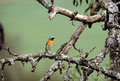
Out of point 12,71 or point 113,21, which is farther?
point 12,71

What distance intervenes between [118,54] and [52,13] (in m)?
1.00

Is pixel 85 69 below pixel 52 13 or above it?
below

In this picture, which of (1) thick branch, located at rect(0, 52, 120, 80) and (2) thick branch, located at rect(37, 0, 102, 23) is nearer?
(1) thick branch, located at rect(0, 52, 120, 80)

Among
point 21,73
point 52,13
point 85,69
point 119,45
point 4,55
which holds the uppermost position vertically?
point 52,13

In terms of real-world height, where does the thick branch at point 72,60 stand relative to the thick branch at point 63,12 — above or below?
below

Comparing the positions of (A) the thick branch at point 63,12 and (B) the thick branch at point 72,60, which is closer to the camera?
(B) the thick branch at point 72,60

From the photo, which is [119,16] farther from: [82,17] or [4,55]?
[4,55]

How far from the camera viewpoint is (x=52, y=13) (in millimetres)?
4652

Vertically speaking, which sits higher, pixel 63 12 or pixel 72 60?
pixel 63 12

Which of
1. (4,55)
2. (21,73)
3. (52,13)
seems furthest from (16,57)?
(21,73)

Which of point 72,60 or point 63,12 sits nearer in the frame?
point 72,60

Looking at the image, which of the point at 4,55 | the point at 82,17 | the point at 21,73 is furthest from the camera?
the point at 21,73

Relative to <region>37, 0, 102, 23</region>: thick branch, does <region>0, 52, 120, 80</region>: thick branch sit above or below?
below

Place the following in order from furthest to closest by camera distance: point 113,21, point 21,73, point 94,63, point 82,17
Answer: point 21,73, point 82,17, point 113,21, point 94,63
